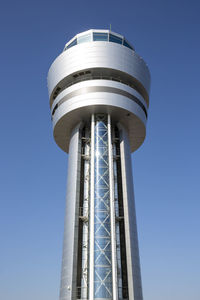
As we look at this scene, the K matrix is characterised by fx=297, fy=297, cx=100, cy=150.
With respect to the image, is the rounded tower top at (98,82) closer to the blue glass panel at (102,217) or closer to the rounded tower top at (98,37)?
the rounded tower top at (98,37)

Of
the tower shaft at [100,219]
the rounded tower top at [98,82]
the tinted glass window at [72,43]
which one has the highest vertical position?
the tinted glass window at [72,43]

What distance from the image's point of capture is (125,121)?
1551 inches

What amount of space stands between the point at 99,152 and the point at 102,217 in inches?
314

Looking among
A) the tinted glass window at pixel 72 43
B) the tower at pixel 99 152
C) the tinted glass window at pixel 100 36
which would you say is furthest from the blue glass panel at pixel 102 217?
the tinted glass window at pixel 72 43

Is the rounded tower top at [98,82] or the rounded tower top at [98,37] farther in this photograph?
the rounded tower top at [98,37]

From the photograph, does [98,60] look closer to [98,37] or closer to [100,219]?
[98,37]

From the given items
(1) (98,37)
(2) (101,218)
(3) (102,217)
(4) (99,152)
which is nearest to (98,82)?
(1) (98,37)

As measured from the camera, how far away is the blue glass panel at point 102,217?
1146 inches

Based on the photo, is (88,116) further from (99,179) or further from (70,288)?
(70,288)

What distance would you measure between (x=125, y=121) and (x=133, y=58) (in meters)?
8.35

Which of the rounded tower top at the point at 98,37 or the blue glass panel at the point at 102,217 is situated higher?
the rounded tower top at the point at 98,37

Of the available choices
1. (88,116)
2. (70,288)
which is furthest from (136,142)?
(70,288)

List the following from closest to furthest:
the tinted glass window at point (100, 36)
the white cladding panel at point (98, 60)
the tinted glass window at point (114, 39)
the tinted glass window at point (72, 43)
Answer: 1. the white cladding panel at point (98, 60)
2. the tinted glass window at point (100, 36)
3. the tinted glass window at point (114, 39)
4. the tinted glass window at point (72, 43)

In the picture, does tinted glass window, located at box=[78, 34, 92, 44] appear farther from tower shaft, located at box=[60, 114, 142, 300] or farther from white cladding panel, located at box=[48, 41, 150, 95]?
tower shaft, located at box=[60, 114, 142, 300]
